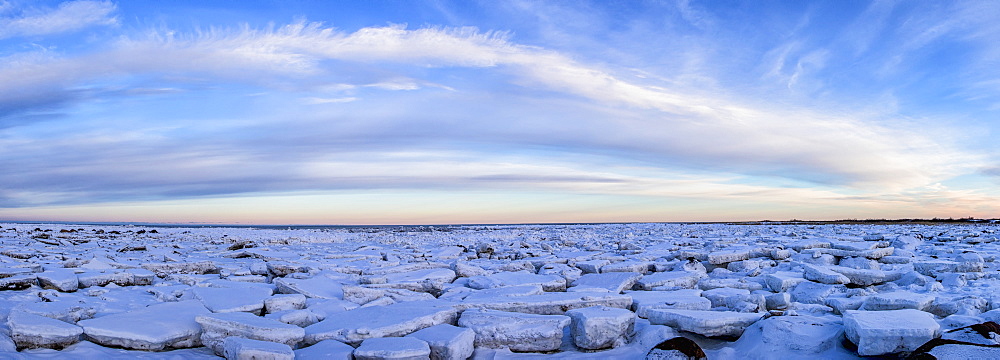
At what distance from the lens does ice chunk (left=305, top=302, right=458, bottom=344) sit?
9.18 ft

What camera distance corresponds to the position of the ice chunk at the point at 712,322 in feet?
9.23

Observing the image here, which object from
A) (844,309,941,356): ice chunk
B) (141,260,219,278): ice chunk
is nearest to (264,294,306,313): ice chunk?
(141,260,219,278): ice chunk

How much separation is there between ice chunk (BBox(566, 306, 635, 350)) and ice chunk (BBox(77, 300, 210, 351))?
1.93 m

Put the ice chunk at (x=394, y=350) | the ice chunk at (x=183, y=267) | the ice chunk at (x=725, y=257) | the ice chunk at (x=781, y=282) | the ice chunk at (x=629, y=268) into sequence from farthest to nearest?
1. the ice chunk at (x=725, y=257)
2. the ice chunk at (x=183, y=267)
3. the ice chunk at (x=629, y=268)
4. the ice chunk at (x=781, y=282)
5. the ice chunk at (x=394, y=350)

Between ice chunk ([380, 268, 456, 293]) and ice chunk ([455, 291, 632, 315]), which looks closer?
ice chunk ([455, 291, 632, 315])

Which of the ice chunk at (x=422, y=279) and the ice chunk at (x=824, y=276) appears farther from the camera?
the ice chunk at (x=422, y=279)

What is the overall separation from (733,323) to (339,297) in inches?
99.0

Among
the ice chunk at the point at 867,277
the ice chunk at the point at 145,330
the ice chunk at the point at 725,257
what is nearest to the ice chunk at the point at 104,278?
the ice chunk at the point at 145,330

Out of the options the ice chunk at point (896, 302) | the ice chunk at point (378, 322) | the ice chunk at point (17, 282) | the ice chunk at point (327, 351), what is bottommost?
the ice chunk at point (327, 351)

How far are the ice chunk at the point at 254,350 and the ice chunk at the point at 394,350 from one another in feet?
1.02

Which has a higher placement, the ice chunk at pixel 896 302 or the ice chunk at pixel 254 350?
the ice chunk at pixel 896 302

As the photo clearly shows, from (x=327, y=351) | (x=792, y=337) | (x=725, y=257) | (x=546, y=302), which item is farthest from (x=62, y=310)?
(x=725, y=257)

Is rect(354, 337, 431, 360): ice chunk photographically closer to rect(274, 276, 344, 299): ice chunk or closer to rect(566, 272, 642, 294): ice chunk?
rect(274, 276, 344, 299): ice chunk

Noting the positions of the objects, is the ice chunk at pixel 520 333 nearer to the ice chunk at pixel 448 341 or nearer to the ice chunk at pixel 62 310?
the ice chunk at pixel 448 341
